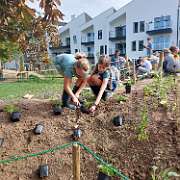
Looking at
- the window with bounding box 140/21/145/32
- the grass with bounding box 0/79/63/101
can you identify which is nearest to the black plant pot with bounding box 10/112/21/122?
the grass with bounding box 0/79/63/101

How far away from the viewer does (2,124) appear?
4445 mm

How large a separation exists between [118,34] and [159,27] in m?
8.24

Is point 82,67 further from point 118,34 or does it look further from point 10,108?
point 118,34

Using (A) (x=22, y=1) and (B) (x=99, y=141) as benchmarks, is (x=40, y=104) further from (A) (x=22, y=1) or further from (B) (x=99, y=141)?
(A) (x=22, y=1)

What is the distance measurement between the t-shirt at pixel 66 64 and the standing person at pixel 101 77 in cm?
53

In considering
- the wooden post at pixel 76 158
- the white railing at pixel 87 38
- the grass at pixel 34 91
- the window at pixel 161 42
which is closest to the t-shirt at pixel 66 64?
the grass at pixel 34 91

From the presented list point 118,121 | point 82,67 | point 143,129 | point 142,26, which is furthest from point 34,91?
point 142,26

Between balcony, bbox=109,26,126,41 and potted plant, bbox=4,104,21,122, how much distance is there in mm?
37164

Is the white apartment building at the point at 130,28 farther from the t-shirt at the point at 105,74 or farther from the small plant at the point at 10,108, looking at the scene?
the small plant at the point at 10,108

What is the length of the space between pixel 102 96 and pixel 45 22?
2345 mm

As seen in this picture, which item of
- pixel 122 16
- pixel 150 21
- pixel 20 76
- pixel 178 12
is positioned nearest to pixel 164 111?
pixel 20 76

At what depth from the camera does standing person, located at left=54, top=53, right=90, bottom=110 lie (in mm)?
4254

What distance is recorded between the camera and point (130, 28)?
128 ft

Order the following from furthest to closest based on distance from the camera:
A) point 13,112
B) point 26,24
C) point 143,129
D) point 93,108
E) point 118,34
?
1. point 118,34
2. point 13,112
3. point 93,108
4. point 143,129
5. point 26,24
